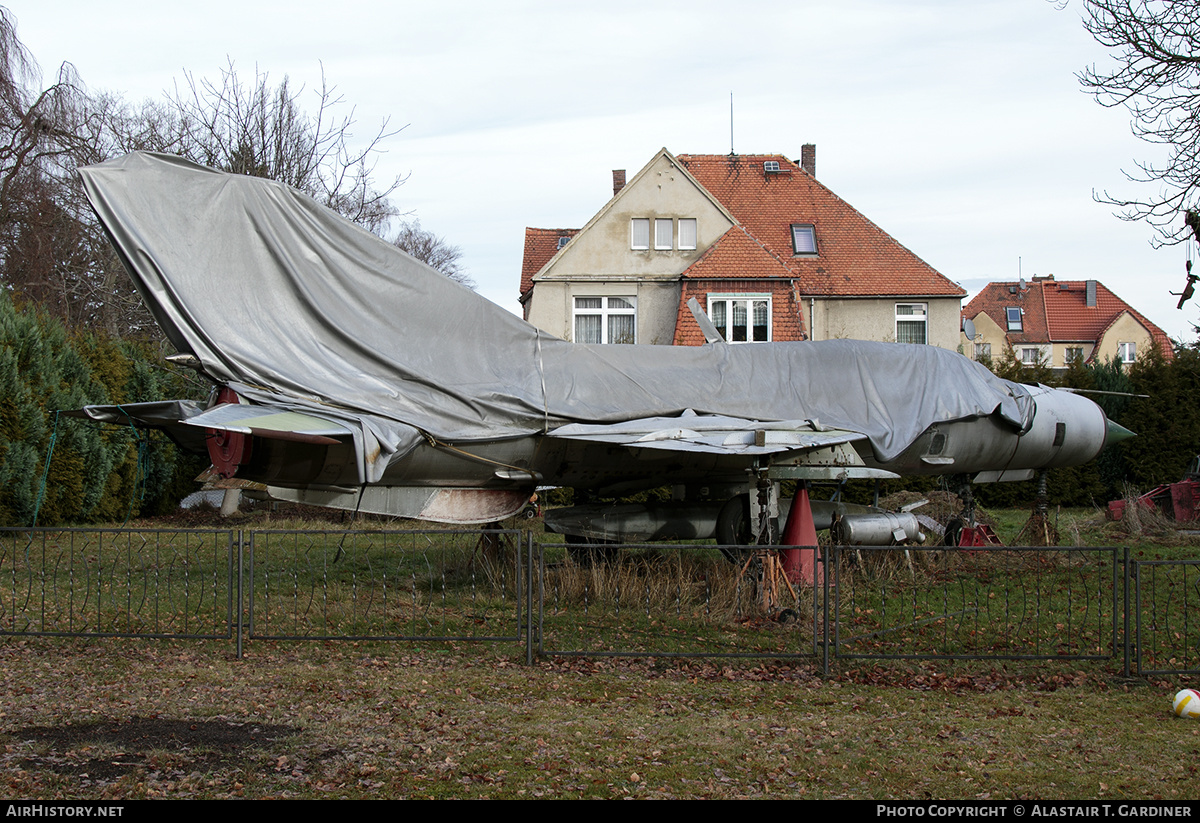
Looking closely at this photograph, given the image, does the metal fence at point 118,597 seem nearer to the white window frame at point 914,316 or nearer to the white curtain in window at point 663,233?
the white curtain in window at point 663,233

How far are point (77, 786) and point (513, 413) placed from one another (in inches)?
223

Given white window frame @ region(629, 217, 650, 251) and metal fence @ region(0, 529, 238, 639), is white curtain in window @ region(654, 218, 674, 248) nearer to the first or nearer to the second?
white window frame @ region(629, 217, 650, 251)

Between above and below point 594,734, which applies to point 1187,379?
above

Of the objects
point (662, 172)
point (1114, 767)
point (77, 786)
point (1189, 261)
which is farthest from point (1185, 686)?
point (662, 172)

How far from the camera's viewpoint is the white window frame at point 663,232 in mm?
27672

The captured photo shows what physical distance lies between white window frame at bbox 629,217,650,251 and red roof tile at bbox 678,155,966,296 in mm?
2991

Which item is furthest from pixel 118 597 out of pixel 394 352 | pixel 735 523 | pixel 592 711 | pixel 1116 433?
pixel 1116 433

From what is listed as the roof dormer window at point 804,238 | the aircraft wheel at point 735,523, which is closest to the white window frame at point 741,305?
the roof dormer window at point 804,238

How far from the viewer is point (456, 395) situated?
10.0m

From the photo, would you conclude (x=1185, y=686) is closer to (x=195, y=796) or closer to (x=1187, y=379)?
(x=195, y=796)

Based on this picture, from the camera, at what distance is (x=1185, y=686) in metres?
7.98

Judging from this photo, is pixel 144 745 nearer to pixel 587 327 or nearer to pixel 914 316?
pixel 587 327

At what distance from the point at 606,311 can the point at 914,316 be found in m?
8.46

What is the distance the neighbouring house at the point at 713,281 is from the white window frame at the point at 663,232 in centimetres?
3
